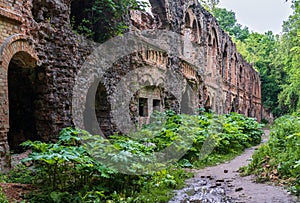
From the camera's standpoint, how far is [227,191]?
587 centimetres

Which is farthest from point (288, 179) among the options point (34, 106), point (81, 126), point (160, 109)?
point (160, 109)

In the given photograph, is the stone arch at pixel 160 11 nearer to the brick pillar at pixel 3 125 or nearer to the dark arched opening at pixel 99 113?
the dark arched opening at pixel 99 113

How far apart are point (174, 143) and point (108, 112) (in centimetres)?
215

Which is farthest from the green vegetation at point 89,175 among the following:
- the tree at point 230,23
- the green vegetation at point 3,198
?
the tree at point 230,23

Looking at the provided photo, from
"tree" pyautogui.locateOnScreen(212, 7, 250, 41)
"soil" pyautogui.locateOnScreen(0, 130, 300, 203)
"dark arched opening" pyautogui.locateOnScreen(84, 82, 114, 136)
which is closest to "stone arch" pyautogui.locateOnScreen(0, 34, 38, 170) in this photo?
"soil" pyautogui.locateOnScreen(0, 130, 300, 203)

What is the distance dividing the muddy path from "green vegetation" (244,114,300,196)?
9.0 inches

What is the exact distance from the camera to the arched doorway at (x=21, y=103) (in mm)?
7647

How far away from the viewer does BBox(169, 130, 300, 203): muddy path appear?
516cm

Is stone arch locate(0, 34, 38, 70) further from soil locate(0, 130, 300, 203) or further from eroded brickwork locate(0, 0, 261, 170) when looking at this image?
soil locate(0, 130, 300, 203)

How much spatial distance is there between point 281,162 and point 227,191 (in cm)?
124

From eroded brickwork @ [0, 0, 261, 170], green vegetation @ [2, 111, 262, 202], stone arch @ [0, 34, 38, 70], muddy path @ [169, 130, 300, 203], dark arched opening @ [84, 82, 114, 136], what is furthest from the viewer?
dark arched opening @ [84, 82, 114, 136]

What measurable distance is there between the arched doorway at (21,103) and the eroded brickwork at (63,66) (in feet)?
0.08

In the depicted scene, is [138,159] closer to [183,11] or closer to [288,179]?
[288,179]

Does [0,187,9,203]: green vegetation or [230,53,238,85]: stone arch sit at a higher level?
[230,53,238,85]: stone arch
